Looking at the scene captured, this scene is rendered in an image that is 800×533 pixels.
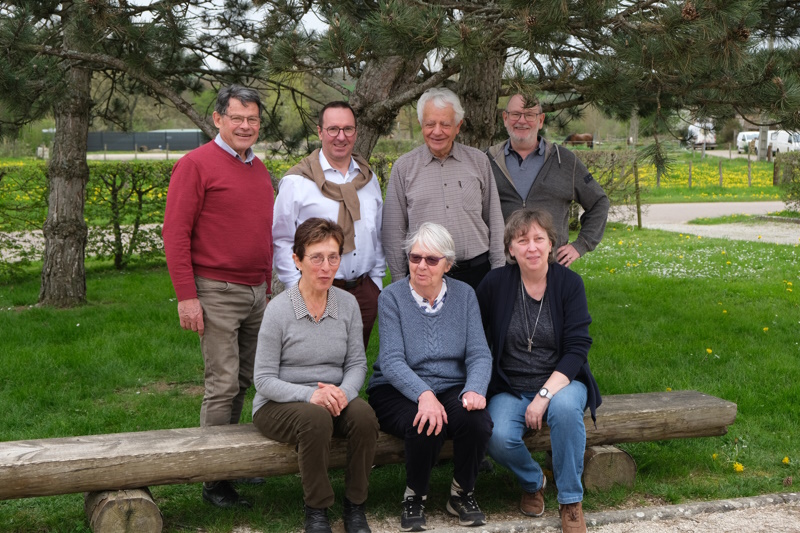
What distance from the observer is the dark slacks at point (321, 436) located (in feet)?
10.8

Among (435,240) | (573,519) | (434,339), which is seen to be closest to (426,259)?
(435,240)

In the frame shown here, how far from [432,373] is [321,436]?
2.00ft

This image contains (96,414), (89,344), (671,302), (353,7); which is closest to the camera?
(353,7)

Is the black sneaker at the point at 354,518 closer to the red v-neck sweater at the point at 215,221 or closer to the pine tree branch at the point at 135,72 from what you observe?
the red v-neck sweater at the point at 215,221

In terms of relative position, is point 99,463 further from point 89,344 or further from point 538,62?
point 89,344

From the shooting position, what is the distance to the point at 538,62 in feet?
13.4

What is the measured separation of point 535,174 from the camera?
13.8 feet

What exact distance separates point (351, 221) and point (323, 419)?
0.98m

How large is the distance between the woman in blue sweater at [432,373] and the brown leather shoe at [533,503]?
0.27 m

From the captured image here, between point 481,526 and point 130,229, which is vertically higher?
point 130,229

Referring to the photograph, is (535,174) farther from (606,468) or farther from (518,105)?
(606,468)

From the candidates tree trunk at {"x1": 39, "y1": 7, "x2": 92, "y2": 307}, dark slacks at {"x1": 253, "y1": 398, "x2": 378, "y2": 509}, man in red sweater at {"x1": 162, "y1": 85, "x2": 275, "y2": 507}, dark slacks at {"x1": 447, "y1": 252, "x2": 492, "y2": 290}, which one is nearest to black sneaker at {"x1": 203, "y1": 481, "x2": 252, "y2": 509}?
man in red sweater at {"x1": 162, "y1": 85, "x2": 275, "y2": 507}

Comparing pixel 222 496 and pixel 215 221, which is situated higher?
pixel 215 221

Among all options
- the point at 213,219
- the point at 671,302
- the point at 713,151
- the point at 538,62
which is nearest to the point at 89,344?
the point at 213,219
